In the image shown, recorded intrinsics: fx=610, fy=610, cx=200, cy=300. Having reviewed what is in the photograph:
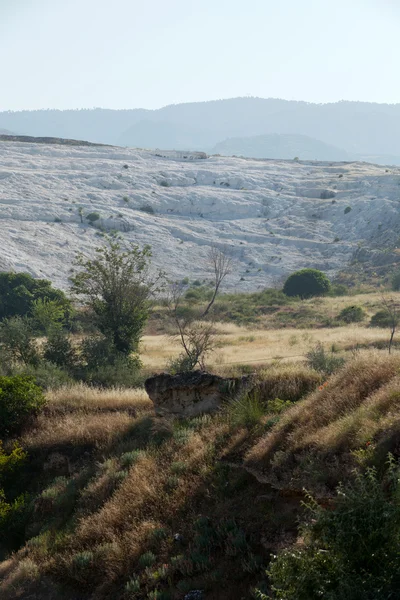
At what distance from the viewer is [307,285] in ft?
159

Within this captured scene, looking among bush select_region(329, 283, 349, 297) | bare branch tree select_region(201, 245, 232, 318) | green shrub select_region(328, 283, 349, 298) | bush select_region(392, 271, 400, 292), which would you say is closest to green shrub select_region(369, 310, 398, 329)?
bush select_region(392, 271, 400, 292)

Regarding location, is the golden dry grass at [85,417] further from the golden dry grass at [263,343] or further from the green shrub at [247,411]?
the golden dry grass at [263,343]

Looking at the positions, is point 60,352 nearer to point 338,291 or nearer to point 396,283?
point 338,291

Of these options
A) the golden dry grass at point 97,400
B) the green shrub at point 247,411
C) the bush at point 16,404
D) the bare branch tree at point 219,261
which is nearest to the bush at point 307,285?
the bare branch tree at point 219,261

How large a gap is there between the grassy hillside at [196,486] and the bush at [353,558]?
25.4 inches

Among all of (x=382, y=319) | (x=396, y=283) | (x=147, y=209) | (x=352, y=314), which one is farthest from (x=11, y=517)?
(x=147, y=209)

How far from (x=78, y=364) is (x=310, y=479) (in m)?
15.4

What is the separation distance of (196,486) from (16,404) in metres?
5.86

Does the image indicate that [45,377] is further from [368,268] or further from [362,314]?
[368,268]

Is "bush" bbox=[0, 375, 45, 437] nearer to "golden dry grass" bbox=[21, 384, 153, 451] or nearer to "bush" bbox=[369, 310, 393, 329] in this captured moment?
"golden dry grass" bbox=[21, 384, 153, 451]

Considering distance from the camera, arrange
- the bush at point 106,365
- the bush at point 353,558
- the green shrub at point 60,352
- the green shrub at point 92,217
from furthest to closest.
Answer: the green shrub at point 92,217
the green shrub at point 60,352
the bush at point 106,365
the bush at point 353,558

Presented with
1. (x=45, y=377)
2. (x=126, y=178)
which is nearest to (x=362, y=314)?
(x=45, y=377)

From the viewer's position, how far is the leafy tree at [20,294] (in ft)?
132

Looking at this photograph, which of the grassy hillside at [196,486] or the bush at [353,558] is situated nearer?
the bush at [353,558]
